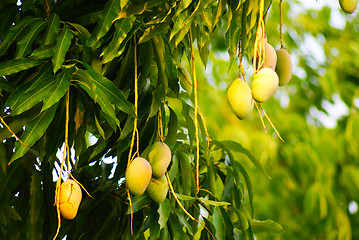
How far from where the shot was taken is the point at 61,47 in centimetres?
101

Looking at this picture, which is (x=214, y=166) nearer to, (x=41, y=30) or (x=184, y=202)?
(x=184, y=202)

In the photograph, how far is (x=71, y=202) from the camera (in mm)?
910

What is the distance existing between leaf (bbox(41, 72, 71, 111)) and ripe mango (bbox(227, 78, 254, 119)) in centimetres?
23

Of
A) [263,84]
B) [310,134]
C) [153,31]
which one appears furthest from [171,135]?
[310,134]

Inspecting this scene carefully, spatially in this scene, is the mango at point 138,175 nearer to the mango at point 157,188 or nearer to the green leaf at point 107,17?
the mango at point 157,188

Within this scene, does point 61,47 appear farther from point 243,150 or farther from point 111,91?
point 243,150

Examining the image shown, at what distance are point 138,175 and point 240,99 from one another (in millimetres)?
158

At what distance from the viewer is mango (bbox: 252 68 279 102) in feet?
2.64

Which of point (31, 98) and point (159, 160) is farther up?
point (31, 98)

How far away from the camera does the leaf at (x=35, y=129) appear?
3.23ft

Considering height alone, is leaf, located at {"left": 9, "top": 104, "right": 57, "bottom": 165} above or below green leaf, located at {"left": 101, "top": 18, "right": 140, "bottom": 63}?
below

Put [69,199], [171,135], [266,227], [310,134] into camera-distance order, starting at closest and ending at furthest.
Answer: [69,199]
[171,135]
[266,227]
[310,134]

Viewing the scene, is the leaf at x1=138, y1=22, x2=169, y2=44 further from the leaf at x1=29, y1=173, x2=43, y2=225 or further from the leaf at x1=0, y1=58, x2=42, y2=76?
the leaf at x1=29, y1=173, x2=43, y2=225

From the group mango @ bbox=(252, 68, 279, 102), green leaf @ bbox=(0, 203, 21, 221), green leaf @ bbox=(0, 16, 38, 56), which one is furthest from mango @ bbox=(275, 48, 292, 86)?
green leaf @ bbox=(0, 203, 21, 221)
